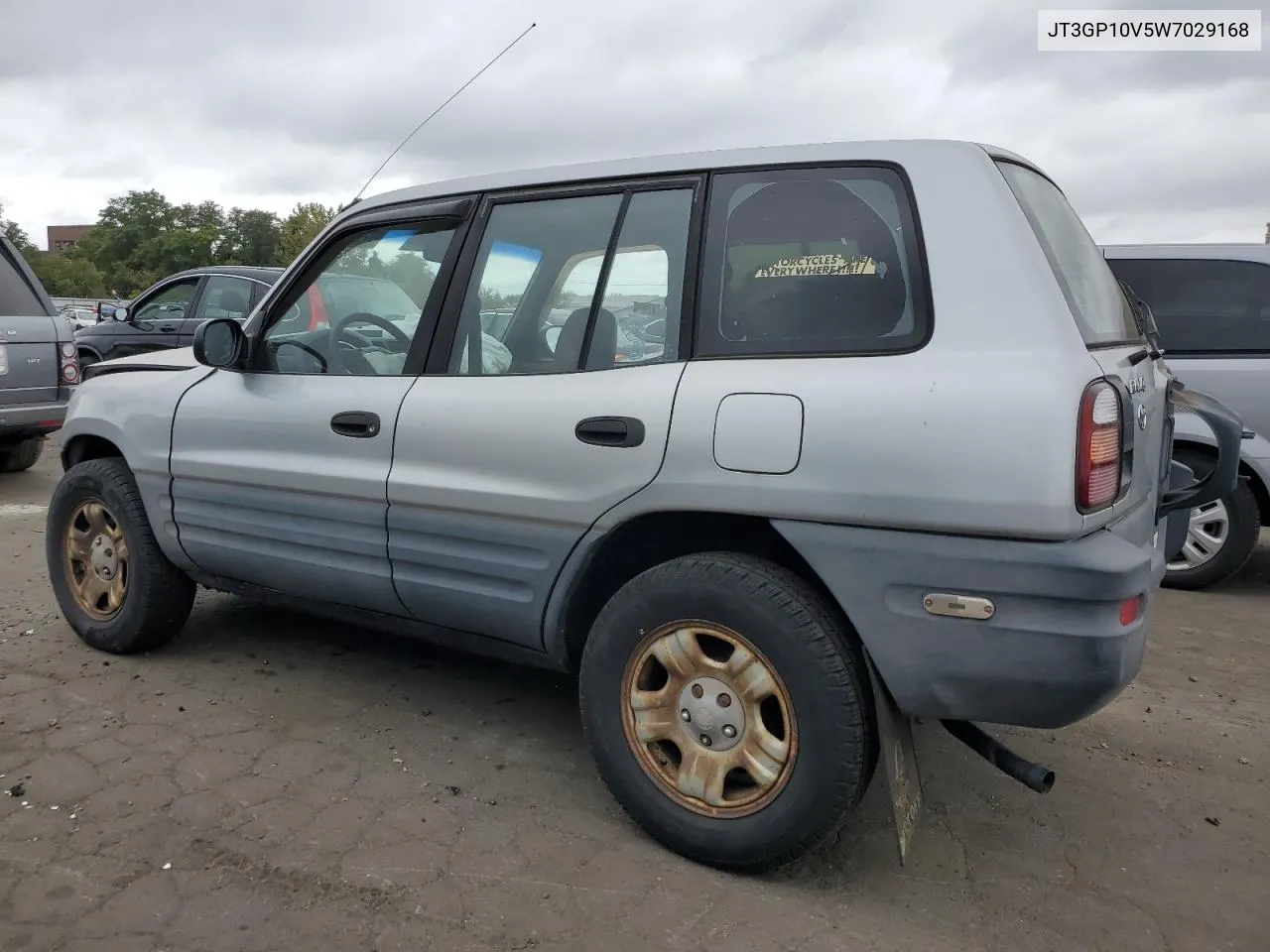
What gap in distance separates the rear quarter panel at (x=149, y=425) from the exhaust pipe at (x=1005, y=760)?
9.23 ft

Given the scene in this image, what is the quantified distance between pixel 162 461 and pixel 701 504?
2.30 meters

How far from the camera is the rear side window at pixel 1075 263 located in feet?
7.78

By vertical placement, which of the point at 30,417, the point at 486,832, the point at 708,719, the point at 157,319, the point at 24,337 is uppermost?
the point at 157,319

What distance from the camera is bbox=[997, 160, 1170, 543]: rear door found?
7.72ft

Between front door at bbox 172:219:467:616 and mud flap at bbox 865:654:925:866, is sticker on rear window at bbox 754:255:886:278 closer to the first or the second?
mud flap at bbox 865:654:925:866

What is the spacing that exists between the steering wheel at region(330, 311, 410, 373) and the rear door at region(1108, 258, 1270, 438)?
4.35 m

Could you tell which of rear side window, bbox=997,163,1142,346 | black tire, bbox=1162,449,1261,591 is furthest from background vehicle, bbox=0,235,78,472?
black tire, bbox=1162,449,1261,591

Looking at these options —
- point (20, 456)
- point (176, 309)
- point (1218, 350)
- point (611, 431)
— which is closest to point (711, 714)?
point (611, 431)

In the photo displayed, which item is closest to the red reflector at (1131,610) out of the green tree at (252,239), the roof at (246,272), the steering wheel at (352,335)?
the steering wheel at (352,335)

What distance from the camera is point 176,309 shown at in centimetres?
1018

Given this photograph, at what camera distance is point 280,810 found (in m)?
2.85

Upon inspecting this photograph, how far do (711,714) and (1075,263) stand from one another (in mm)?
1515

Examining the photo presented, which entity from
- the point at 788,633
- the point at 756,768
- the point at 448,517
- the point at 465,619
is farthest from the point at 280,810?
the point at 788,633

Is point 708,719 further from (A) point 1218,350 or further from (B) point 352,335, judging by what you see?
(A) point 1218,350
